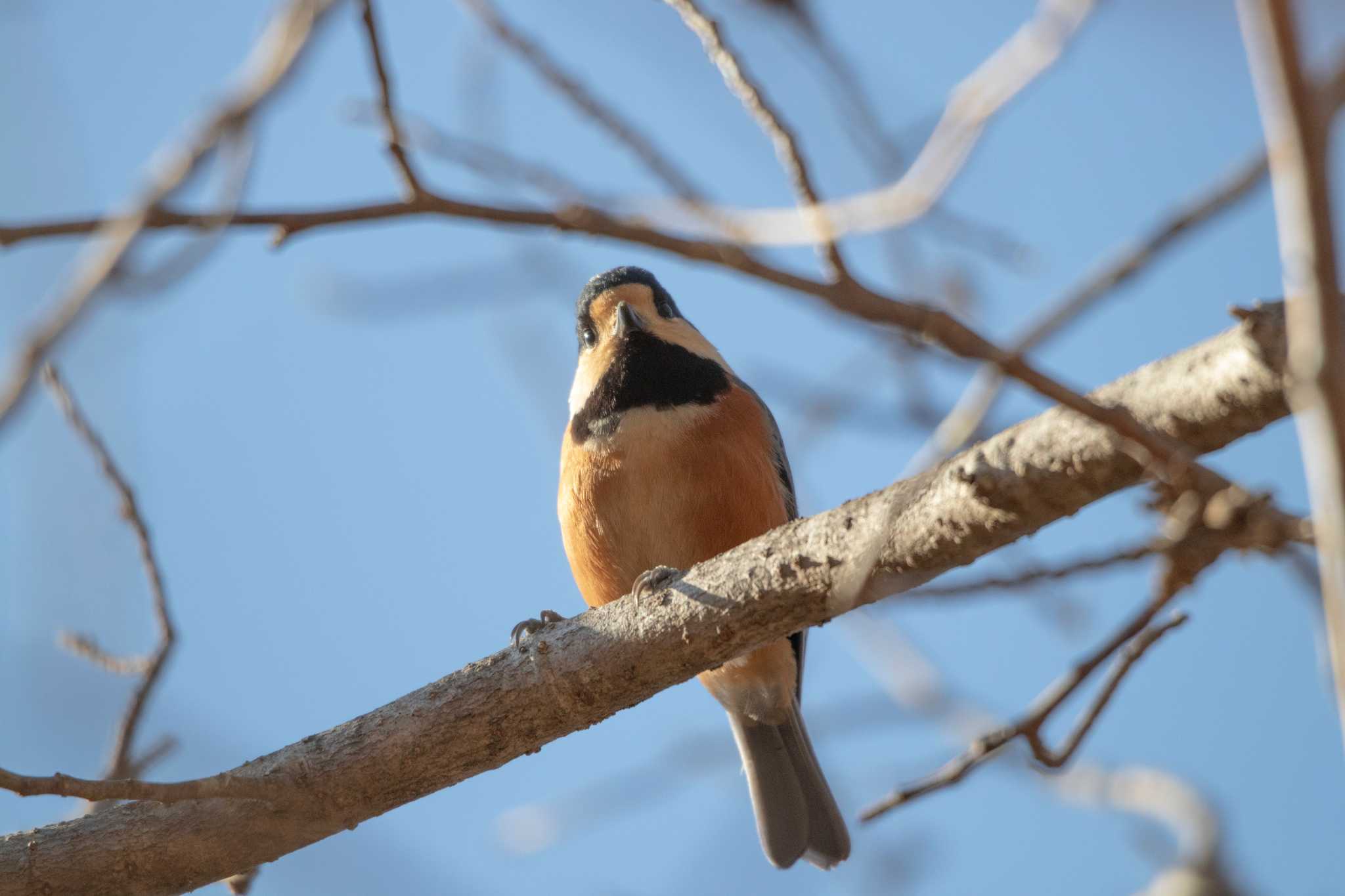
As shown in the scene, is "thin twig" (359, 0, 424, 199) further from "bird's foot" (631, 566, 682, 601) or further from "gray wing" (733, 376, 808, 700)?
"gray wing" (733, 376, 808, 700)

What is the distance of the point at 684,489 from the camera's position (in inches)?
215

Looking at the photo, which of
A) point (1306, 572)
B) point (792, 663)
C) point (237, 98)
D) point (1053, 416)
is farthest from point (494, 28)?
point (792, 663)

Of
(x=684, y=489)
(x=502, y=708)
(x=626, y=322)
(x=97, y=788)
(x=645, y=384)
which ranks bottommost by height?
(x=97, y=788)

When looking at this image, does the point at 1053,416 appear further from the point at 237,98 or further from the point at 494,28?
the point at 237,98

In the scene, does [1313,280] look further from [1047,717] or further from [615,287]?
[615,287]

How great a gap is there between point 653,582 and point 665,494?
1.29m

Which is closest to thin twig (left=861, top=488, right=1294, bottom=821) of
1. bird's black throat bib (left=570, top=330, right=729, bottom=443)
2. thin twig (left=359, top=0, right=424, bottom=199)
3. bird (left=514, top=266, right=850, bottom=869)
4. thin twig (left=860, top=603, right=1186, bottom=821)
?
thin twig (left=860, top=603, right=1186, bottom=821)

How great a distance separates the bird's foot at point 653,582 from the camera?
406 cm

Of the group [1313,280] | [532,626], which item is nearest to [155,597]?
[532,626]

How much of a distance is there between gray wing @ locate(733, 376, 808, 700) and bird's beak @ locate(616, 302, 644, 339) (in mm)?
564

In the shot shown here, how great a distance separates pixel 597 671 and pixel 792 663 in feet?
7.70

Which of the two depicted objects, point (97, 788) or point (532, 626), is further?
point (532, 626)

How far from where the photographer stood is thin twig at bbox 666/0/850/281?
1996 mm

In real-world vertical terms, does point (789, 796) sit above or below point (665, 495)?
below
